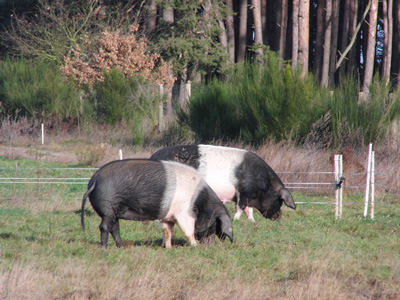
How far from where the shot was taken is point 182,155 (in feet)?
37.1

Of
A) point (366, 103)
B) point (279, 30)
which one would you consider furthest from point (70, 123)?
point (366, 103)

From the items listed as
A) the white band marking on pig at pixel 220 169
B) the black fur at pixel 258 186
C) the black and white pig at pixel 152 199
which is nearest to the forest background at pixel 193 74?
the black fur at pixel 258 186

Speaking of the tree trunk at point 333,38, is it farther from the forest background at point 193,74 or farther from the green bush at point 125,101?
the green bush at point 125,101

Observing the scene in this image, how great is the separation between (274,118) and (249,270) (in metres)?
10.7

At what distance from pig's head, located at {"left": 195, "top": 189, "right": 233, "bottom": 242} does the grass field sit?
0.69 feet

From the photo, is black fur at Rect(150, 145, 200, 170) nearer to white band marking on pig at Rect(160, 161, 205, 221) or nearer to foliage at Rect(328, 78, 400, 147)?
white band marking on pig at Rect(160, 161, 205, 221)

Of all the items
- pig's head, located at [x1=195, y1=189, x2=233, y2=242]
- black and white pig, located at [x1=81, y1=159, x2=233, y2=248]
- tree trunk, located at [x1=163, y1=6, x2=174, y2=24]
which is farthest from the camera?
tree trunk, located at [x1=163, y1=6, x2=174, y2=24]

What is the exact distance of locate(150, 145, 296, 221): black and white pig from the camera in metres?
11.2

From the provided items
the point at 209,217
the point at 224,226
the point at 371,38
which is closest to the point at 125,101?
the point at 371,38

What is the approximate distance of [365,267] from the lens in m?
8.04

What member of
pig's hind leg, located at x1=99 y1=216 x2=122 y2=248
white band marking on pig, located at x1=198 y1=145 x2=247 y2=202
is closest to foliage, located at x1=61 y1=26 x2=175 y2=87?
white band marking on pig, located at x1=198 y1=145 x2=247 y2=202

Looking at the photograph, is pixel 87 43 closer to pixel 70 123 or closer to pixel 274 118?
pixel 70 123

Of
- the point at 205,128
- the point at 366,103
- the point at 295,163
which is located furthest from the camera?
the point at 205,128

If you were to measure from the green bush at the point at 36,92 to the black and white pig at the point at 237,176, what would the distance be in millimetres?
19256
